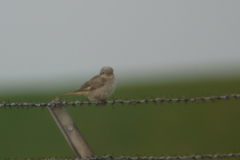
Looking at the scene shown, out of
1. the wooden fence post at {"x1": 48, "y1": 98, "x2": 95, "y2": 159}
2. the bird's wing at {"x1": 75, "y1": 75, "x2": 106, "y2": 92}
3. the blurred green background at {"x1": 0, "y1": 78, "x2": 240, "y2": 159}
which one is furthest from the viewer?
the blurred green background at {"x1": 0, "y1": 78, "x2": 240, "y2": 159}

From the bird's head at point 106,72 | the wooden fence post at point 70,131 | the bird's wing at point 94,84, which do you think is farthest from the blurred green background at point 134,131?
the wooden fence post at point 70,131

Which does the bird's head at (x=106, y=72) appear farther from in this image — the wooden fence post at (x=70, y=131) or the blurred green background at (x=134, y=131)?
the blurred green background at (x=134, y=131)

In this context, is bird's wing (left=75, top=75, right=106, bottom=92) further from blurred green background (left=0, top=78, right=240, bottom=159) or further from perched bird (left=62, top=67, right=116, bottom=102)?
blurred green background (left=0, top=78, right=240, bottom=159)

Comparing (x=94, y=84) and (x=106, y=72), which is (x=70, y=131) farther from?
(x=106, y=72)

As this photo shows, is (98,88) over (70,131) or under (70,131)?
under

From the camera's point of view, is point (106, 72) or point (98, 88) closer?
point (98, 88)

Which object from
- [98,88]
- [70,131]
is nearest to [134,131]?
[98,88]

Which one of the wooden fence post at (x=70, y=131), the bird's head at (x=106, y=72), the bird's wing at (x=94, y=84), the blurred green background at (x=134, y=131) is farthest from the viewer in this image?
the blurred green background at (x=134, y=131)

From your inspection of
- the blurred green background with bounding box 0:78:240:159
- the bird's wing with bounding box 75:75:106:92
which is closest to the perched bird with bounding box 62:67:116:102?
the bird's wing with bounding box 75:75:106:92
